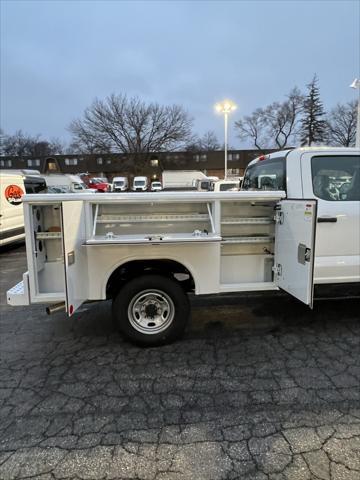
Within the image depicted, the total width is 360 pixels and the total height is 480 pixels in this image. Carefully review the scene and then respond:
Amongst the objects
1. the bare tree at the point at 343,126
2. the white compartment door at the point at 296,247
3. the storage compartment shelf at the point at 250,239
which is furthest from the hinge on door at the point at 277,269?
the bare tree at the point at 343,126

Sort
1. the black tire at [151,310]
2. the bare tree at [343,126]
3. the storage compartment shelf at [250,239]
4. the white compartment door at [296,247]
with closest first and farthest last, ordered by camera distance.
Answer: the white compartment door at [296,247], the black tire at [151,310], the storage compartment shelf at [250,239], the bare tree at [343,126]

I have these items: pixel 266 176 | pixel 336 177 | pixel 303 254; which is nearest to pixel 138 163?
pixel 266 176

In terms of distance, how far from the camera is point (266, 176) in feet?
15.1

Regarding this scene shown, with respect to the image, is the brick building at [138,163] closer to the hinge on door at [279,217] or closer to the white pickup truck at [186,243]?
the white pickup truck at [186,243]

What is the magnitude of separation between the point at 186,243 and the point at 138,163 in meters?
49.5

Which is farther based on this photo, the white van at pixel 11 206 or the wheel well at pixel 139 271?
the white van at pixel 11 206

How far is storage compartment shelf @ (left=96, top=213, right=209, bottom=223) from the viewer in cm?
380

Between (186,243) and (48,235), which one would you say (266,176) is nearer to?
(186,243)

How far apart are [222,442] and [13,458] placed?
141cm

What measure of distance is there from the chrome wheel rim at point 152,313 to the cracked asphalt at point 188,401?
25 centimetres

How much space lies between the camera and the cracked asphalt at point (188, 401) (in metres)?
2.25

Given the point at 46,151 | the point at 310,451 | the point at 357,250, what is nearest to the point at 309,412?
the point at 310,451

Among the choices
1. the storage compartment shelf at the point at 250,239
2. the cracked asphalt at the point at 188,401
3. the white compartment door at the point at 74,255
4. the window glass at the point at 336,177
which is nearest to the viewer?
Answer: the cracked asphalt at the point at 188,401

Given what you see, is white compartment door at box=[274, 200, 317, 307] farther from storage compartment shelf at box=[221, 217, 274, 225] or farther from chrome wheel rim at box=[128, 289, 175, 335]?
chrome wheel rim at box=[128, 289, 175, 335]
